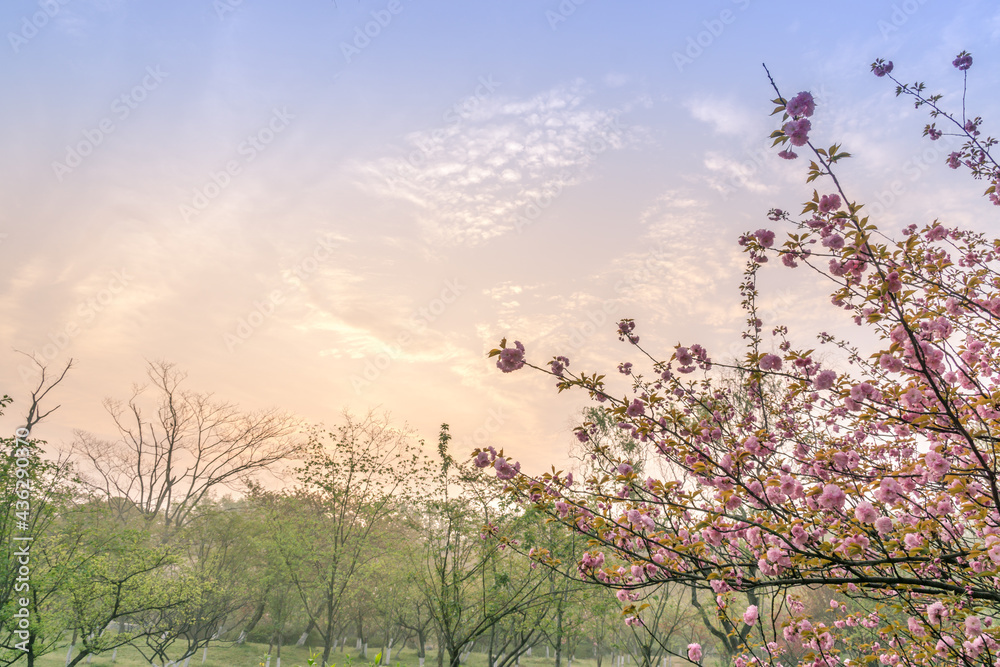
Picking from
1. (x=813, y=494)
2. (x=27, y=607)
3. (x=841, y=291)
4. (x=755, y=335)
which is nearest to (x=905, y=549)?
(x=813, y=494)

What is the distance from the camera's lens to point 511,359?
13.2ft

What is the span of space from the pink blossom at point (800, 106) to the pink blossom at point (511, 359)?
256cm

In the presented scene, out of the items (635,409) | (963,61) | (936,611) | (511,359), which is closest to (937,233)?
(963,61)

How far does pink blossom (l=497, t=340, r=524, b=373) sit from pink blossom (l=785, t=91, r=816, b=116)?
8.42 ft

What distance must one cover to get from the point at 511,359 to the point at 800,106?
2740 millimetres

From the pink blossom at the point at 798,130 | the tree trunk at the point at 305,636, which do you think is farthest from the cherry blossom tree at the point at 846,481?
the tree trunk at the point at 305,636

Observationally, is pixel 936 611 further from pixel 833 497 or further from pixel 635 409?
pixel 635 409

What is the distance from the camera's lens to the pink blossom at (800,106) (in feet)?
10.2

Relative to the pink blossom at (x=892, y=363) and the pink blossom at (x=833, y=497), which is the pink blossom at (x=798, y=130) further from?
the pink blossom at (x=833, y=497)

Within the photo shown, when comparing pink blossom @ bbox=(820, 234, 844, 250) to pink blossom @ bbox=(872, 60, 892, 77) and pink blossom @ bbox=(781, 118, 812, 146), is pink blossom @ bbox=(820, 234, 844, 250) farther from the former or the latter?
pink blossom @ bbox=(872, 60, 892, 77)

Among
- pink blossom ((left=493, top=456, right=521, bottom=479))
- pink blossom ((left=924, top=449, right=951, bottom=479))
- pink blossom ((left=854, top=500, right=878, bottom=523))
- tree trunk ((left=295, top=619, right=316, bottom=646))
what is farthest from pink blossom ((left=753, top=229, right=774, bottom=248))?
tree trunk ((left=295, top=619, right=316, bottom=646))

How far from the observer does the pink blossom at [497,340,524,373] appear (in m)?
→ 4.02

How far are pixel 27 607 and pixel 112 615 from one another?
8.65 feet

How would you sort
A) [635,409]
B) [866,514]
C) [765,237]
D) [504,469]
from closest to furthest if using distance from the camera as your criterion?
[866,514] < [635,409] < [765,237] < [504,469]
